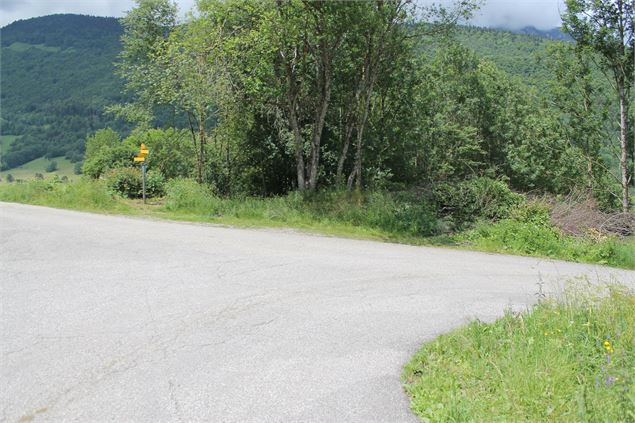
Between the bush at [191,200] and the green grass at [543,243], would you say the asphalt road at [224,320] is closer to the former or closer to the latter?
the green grass at [543,243]

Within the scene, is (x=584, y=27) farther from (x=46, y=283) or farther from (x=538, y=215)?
(x=46, y=283)

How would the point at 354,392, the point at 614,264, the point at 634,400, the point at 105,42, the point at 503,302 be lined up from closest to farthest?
the point at 634,400 → the point at 354,392 → the point at 503,302 → the point at 614,264 → the point at 105,42

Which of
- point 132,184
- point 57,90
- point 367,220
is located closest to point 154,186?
point 132,184

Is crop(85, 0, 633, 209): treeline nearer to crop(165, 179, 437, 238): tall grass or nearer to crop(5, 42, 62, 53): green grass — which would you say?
crop(165, 179, 437, 238): tall grass

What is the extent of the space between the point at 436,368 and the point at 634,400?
64.6 inches

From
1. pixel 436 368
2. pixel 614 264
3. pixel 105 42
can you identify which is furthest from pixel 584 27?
pixel 105 42

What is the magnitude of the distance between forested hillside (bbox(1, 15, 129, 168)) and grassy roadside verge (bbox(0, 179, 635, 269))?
203ft

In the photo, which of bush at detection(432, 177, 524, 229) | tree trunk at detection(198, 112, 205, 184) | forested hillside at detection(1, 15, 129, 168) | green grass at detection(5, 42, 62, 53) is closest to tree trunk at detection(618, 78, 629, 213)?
bush at detection(432, 177, 524, 229)

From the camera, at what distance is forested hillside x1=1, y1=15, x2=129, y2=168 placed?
90438 mm

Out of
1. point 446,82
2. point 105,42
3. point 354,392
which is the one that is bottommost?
point 354,392

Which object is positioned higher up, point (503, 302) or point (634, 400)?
point (634, 400)

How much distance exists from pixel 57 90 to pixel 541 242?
11807 cm

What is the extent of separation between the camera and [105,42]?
134 m

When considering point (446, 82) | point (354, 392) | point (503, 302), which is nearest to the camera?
point (354, 392)
